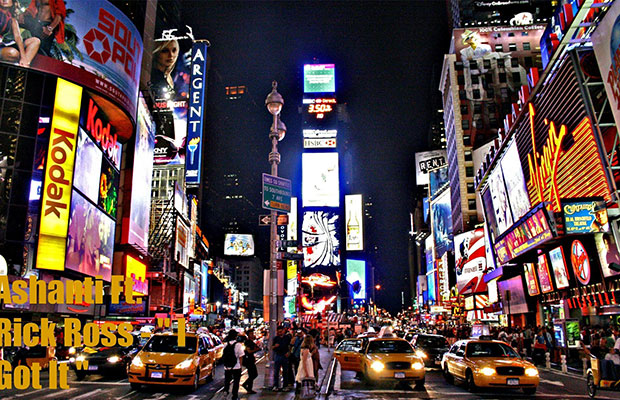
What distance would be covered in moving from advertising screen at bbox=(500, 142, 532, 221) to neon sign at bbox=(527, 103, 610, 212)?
2207mm

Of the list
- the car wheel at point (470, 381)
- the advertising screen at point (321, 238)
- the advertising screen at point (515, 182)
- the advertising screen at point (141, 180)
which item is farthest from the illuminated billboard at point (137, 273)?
the advertising screen at point (321, 238)

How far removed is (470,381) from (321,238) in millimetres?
112378

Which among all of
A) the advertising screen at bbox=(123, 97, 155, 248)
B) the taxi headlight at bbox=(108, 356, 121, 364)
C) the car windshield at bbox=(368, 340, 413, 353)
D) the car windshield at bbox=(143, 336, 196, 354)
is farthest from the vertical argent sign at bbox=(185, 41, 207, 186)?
the car windshield at bbox=(368, 340, 413, 353)

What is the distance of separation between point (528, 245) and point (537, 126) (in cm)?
680

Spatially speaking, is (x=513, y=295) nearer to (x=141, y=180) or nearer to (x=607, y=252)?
(x=607, y=252)

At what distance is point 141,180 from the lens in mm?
49250

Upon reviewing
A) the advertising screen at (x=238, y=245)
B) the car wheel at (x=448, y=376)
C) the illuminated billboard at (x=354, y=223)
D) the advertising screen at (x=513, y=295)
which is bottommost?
the car wheel at (x=448, y=376)

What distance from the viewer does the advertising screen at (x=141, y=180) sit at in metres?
46.6

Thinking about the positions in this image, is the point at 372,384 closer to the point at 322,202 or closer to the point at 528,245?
the point at 528,245

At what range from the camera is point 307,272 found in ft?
419

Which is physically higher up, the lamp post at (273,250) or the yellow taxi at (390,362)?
the lamp post at (273,250)

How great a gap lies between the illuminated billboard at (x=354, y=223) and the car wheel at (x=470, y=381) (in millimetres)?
125035

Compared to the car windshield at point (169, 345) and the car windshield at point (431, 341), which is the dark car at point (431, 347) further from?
the car windshield at point (169, 345)

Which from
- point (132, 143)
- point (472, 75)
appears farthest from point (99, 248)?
point (472, 75)
